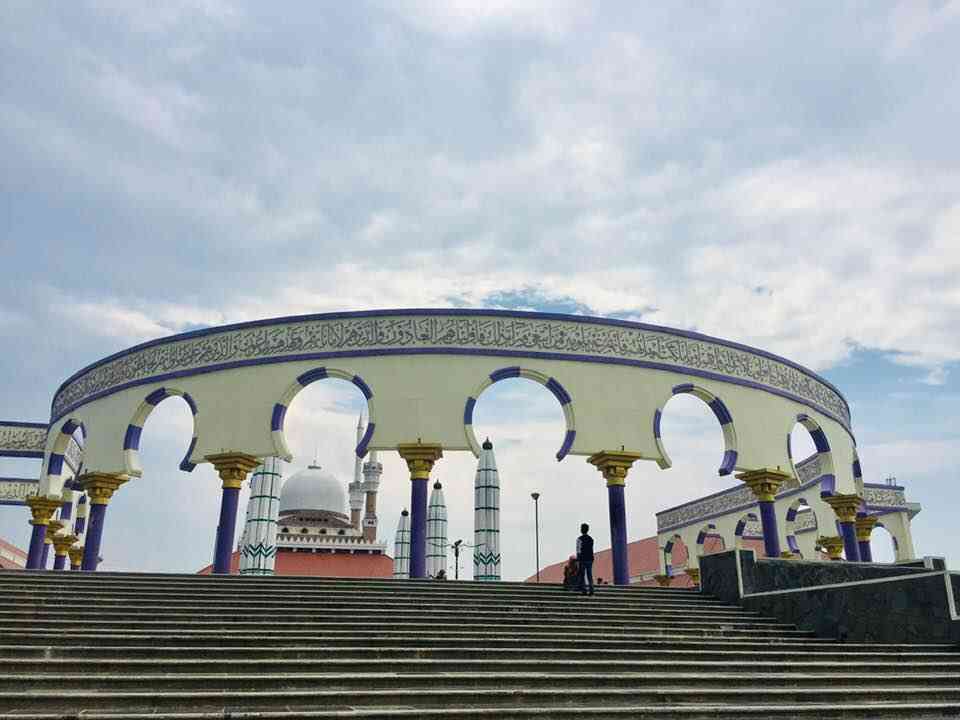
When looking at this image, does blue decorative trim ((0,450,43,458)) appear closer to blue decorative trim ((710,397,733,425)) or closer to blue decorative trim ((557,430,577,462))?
blue decorative trim ((557,430,577,462))

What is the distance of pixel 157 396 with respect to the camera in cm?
1734

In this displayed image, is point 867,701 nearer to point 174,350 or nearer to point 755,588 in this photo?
point 755,588

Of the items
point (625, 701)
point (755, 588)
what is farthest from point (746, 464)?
point (625, 701)

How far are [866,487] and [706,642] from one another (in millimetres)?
24843

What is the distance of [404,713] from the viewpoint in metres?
5.11

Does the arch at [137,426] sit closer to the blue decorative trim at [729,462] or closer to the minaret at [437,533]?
the minaret at [437,533]

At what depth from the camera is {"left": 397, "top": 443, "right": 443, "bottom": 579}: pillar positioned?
14.5m

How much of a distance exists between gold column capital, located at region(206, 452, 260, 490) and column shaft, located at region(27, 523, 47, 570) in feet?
31.1

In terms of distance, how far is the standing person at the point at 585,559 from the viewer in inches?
423

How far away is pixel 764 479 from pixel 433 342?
8.39 m

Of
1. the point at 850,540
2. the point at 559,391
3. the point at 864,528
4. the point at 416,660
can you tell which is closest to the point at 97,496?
the point at 559,391

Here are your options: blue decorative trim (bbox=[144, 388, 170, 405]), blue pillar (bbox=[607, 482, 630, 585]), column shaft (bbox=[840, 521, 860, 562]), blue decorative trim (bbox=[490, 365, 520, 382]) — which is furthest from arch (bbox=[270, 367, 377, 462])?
column shaft (bbox=[840, 521, 860, 562])

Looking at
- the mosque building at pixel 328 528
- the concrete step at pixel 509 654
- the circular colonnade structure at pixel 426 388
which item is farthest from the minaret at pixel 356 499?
the concrete step at pixel 509 654

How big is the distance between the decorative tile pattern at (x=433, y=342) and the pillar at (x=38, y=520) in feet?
17.7
